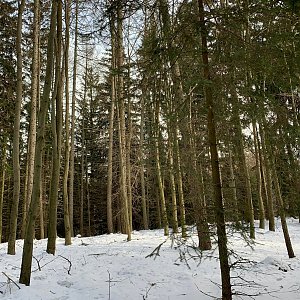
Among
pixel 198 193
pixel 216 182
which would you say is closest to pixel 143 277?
pixel 198 193

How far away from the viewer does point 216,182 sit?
436 cm

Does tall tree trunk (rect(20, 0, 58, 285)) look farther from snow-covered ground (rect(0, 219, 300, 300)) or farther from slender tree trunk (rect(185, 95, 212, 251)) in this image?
slender tree trunk (rect(185, 95, 212, 251))

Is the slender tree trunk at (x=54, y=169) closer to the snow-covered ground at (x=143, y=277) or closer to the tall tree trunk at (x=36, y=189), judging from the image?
the snow-covered ground at (x=143, y=277)

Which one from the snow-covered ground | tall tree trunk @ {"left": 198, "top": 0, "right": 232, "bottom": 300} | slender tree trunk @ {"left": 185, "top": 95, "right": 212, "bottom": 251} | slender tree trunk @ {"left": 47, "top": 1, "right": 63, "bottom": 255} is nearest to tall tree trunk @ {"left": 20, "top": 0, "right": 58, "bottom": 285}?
the snow-covered ground

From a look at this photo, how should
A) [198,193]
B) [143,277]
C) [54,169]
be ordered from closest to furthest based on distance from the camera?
1. [198,193]
2. [143,277]
3. [54,169]

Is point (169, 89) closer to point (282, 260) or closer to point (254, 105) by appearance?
point (254, 105)

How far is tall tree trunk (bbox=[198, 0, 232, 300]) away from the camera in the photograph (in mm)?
4176

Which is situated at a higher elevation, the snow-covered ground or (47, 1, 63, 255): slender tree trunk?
(47, 1, 63, 255): slender tree trunk

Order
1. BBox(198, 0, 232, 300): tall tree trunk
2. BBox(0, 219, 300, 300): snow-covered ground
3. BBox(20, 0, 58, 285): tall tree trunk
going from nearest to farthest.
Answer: BBox(198, 0, 232, 300): tall tree trunk < BBox(0, 219, 300, 300): snow-covered ground < BBox(20, 0, 58, 285): tall tree trunk

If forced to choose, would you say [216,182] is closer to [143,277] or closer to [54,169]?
[143,277]

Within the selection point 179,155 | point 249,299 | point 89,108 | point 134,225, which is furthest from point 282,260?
point 134,225

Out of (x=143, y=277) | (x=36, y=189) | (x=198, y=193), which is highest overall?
(x=36, y=189)

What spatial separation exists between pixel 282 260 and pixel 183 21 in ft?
20.6

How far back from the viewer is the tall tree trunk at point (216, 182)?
13.7ft
